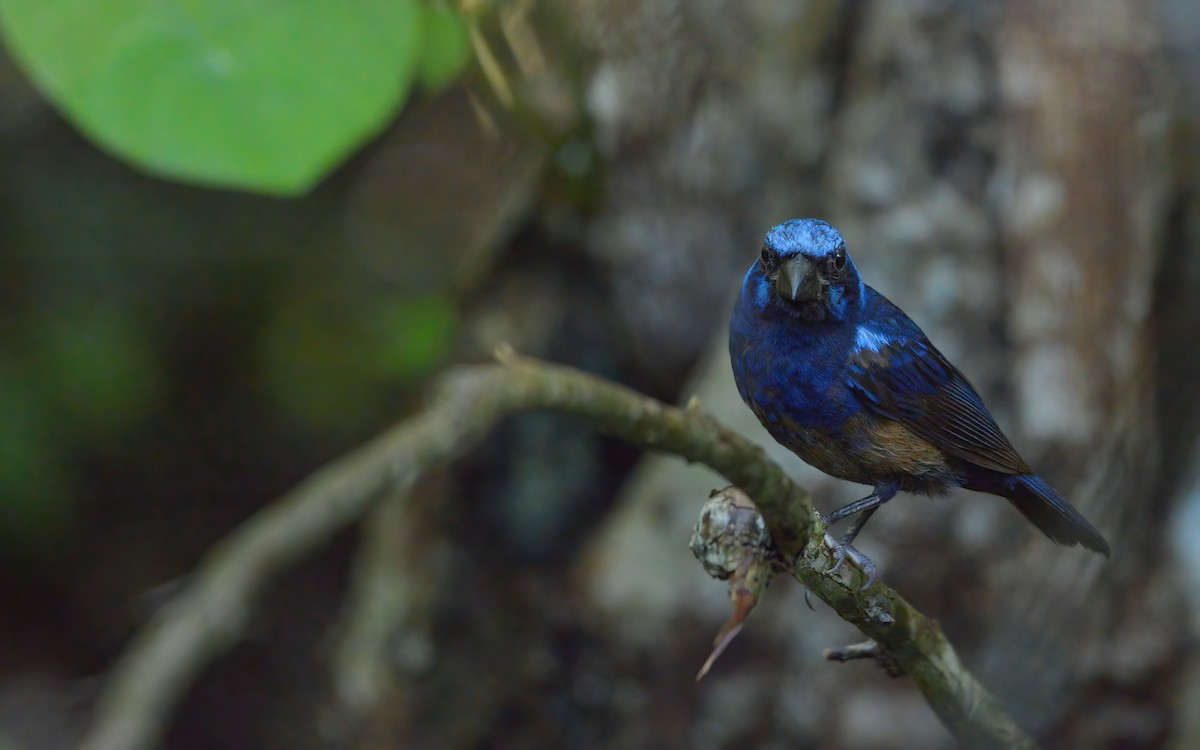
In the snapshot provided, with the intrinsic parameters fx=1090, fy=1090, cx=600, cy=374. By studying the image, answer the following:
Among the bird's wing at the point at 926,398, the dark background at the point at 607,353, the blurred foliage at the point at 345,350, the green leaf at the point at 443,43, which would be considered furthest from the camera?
the blurred foliage at the point at 345,350

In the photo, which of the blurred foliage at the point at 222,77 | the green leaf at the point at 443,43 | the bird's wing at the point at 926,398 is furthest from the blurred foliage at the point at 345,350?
the bird's wing at the point at 926,398

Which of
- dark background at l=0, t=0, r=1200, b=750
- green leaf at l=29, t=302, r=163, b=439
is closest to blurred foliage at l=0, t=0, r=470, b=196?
dark background at l=0, t=0, r=1200, b=750

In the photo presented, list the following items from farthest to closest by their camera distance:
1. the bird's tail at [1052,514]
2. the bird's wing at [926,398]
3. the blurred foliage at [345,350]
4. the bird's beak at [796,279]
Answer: the blurred foliage at [345,350], the bird's wing at [926,398], the bird's tail at [1052,514], the bird's beak at [796,279]

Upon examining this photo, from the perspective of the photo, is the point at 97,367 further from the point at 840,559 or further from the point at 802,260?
the point at 840,559

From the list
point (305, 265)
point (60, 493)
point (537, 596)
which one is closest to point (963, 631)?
point (537, 596)

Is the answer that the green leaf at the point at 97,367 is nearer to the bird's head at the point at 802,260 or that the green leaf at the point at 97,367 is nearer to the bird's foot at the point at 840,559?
the bird's head at the point at 802,260

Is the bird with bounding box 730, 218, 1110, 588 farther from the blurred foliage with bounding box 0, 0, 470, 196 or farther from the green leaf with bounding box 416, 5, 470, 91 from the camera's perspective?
the green leaf with bounding box 416, 5, 470, 91

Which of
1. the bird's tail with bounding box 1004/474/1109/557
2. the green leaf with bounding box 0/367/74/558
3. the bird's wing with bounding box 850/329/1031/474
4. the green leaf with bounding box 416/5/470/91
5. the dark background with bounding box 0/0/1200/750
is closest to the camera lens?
the bird's tail with bounding box 1004/474/1109/557
